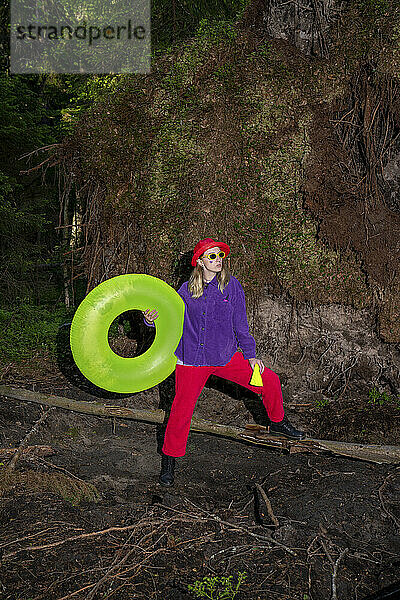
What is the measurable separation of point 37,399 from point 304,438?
117 inches

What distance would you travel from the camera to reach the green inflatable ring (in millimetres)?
3701

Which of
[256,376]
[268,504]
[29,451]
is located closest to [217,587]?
[268,504]

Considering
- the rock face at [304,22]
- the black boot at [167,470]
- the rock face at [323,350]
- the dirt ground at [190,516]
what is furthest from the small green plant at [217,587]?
the rock face at [304,22]

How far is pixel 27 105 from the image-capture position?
10.5 m

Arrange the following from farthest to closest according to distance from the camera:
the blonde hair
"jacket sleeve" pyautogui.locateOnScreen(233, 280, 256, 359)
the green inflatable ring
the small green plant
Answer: "jacket sleeve" pyautogui.locateOnScreen(233, 280, 256, 359) → the blonde hair → the green inflatable ring → the small green plant

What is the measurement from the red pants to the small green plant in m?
1.22

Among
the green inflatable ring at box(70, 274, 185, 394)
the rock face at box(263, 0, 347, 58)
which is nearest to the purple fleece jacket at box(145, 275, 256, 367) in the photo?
the green inflatable ring at box(70, 274, 185, 394)

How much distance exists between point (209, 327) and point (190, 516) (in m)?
1.45

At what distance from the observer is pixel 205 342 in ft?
12.8

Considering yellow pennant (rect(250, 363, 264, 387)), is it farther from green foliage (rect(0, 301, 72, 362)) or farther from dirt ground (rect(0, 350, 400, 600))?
green foliage (rect(0, 301, 72, 362))

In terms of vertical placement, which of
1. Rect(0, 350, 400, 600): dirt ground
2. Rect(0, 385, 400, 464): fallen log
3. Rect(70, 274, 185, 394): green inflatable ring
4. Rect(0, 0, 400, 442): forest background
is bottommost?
Rect(0, 350, 400, 600): dirt ground

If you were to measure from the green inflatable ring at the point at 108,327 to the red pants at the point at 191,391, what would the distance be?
180 millimetres

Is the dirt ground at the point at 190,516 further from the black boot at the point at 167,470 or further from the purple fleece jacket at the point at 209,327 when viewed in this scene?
the purple fleece jacket at the point at 209,327

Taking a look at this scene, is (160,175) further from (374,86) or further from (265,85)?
(374,86)
